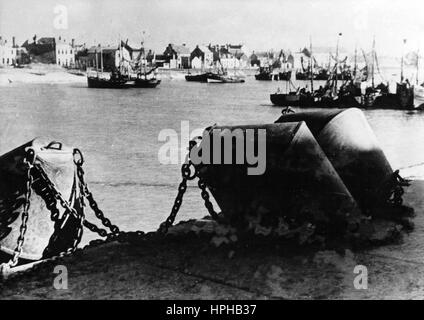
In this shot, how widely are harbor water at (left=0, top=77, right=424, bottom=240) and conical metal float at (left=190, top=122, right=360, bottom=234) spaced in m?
4.27

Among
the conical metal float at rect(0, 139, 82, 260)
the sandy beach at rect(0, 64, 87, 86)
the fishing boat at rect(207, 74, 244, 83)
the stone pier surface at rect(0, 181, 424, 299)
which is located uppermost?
the conical metal float at rect(0, 139, 82, 260)

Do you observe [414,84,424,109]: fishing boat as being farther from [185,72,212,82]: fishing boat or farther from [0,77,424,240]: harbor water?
[185,72,212,82]: fishing boat

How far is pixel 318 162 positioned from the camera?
4.91m

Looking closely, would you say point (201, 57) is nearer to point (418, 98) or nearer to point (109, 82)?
point (109, 82)

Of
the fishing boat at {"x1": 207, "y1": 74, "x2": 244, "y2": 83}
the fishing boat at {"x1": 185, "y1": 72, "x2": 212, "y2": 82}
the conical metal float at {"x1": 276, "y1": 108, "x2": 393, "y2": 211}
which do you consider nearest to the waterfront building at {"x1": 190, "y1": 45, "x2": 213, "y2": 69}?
the fishing boat at {"x1": 185, "y1": 72, "x2": 212, "y2": 82}

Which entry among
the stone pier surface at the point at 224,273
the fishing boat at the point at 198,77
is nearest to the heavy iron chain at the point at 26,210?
the stone pier surface at the point at 224,273

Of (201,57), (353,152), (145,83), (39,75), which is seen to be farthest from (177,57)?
(353,152)

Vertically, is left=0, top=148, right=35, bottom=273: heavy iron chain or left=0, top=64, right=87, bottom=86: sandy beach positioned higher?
left=0, top=148, right=35, bottom=273: heavy iron chain

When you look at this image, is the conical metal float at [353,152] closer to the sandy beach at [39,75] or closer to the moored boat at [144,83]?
the moored boat at [144,83]

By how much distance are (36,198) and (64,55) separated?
121 metres

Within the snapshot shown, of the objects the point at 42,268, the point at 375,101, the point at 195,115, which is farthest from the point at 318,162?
the point at 375,101

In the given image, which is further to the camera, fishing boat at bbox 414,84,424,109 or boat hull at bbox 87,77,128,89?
boat hull at bbox 87,77,128,89

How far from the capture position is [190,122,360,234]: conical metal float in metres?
4.82

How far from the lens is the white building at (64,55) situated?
115312mm
